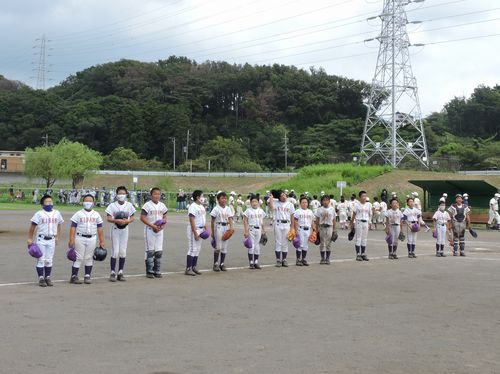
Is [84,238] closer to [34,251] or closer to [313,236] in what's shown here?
[34,251]

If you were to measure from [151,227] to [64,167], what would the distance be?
207 feet

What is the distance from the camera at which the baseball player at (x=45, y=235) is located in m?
12.2

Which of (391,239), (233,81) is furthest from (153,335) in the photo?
(233,81)

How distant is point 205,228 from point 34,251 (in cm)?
425

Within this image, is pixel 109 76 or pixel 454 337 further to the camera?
pixel 109 76

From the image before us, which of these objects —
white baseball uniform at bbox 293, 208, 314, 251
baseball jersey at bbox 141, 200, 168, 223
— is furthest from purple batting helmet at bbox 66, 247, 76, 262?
white baseball uniform at bbox 293, 208, 314, 251

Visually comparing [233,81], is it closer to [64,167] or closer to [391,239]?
[64,167]

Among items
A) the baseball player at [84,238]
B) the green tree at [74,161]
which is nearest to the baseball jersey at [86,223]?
the baseball player at [84,238]

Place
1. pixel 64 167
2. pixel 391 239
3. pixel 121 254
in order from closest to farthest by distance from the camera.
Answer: pixel 121 254, pixel 391 239, pixel 64 167

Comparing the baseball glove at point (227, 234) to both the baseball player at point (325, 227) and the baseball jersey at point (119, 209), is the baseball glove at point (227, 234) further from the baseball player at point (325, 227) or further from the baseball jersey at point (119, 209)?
the baseball player at point (325, 227)

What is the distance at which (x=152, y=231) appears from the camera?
13.7 metres

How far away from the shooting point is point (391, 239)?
19.1m

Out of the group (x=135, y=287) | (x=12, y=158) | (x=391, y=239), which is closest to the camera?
(x=135, y=287)

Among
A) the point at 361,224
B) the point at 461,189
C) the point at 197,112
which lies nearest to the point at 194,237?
the point at 361,224
